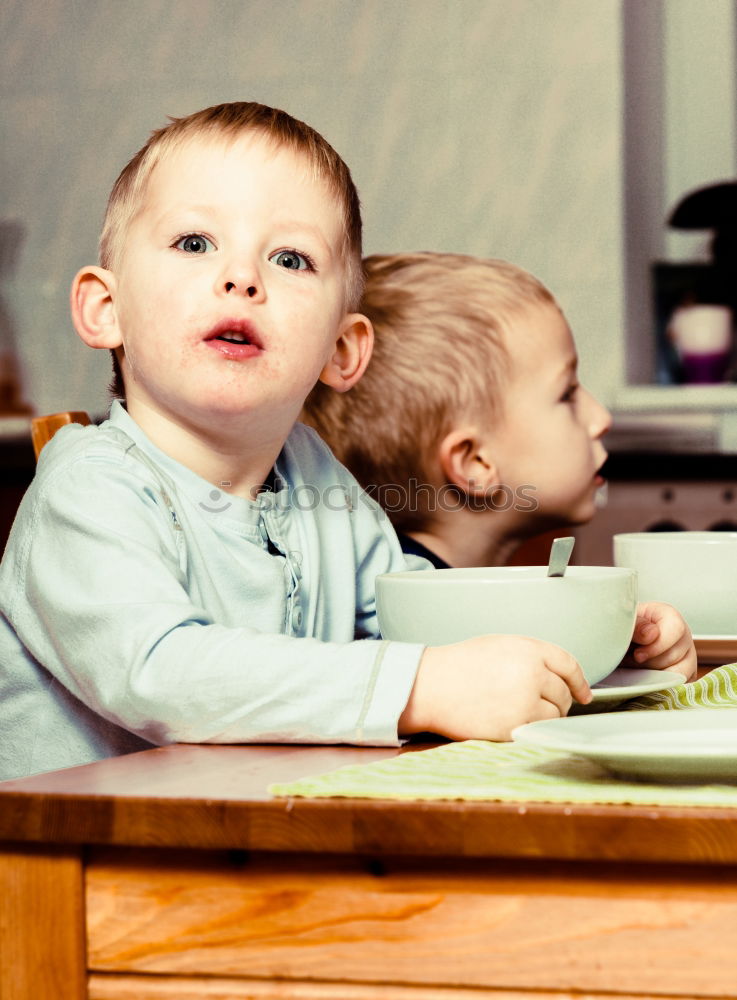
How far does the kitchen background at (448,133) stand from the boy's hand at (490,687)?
2084 mm

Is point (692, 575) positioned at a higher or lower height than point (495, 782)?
lower

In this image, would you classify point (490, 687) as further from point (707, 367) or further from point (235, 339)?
point (707, 367)

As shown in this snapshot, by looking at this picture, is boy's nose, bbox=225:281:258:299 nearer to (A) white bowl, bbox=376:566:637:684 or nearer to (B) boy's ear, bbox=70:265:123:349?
(B) boy's ear, bbox=70:265:123:349

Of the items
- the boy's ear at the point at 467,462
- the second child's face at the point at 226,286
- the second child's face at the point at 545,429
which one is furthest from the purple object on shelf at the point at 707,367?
the second child's face at the point at 226,286

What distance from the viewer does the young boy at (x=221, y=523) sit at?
0.64 metres

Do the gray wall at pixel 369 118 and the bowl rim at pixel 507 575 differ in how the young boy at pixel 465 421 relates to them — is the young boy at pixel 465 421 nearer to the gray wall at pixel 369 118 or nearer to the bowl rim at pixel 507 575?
the bowl rim at pixel 507 575

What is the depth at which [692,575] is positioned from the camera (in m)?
0.99

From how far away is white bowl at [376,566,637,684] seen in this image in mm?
683

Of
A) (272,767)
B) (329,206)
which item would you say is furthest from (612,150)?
(272,767)

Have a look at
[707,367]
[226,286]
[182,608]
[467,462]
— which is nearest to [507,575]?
[182,608]

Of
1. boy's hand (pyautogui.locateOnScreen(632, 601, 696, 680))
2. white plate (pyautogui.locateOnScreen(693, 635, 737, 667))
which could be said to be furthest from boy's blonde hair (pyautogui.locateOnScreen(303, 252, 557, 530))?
boy's hand (pyautogui.locateOnScreen(632, 601, 696, 680))

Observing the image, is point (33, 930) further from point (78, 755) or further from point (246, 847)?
point (78, 755)

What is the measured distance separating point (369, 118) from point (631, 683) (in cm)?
270

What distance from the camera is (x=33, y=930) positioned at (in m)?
0.47
